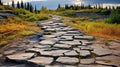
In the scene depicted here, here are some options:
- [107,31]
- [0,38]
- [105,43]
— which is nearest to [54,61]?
[105,43]

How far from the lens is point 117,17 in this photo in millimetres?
18188

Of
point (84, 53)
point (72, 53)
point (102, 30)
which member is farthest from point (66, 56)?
point (102, 30)

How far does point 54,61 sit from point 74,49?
124 centimetres

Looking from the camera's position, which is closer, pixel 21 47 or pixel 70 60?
pixel 70 60

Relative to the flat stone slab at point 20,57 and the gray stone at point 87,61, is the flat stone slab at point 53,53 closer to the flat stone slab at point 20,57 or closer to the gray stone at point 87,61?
the flat stone slab at point 20,57

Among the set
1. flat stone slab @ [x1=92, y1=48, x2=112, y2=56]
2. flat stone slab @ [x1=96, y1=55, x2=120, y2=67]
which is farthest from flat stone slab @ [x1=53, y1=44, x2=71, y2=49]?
flat stone slab @ [x1=96, y1=55, x2=120, y2=67]

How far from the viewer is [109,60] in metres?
5.21

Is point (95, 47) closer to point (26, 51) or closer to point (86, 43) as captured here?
point (86, 43)

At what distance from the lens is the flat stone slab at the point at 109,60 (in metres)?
4.95

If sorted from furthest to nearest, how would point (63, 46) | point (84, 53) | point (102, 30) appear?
point (102, 30) < point (63, 46) < point (84, 53)

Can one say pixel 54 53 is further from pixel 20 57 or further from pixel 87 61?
pixel 87 61

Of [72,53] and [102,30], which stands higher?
[102,30]

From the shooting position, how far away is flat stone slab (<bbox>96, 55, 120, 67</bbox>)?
495 centimetres

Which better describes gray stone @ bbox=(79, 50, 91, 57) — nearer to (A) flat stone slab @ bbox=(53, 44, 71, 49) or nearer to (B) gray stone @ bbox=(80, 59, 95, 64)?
(B) gray stone @ bbox=(80, 59, 95, 64)
